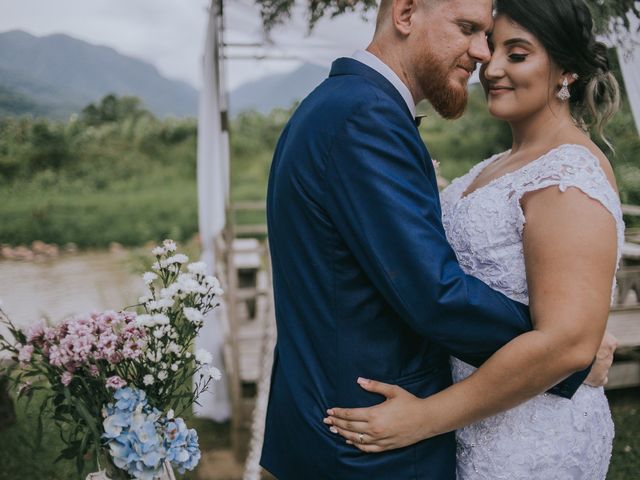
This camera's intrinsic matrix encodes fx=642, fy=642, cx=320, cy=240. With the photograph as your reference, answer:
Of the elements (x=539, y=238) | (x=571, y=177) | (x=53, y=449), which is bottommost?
(x=53, y=449)

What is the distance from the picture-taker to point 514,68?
1.71 metres

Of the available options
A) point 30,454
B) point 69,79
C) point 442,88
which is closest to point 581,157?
point 442,88

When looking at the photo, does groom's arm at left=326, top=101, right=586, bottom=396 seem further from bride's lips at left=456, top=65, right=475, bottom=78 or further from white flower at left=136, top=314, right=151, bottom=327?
white flower at left=136, top=314, right=151, bottom=327

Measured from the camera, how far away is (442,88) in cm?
151

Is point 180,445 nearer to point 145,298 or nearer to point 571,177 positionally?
point 145,298

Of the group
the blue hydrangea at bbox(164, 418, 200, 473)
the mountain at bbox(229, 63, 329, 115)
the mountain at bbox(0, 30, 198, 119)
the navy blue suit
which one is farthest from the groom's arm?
the mountain at bbox(229, 63, 329, 115)

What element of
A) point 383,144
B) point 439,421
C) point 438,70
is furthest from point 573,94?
point 439,421

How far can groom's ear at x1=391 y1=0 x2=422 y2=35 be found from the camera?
4.70 feet

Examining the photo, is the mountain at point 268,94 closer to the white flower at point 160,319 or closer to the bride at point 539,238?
the bride at point 539,238

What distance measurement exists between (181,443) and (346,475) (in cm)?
37

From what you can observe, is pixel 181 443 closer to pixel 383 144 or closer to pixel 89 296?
pixel 383 144

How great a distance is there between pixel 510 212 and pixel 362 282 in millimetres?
468

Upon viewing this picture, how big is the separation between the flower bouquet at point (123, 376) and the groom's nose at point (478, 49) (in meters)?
0.82

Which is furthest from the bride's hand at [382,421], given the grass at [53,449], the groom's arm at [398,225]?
the grass at [53,449]
